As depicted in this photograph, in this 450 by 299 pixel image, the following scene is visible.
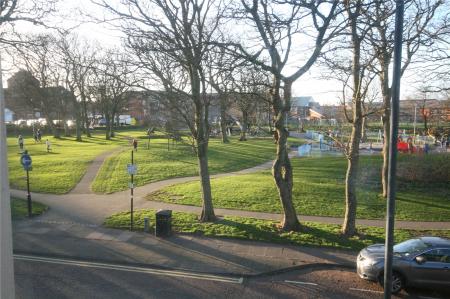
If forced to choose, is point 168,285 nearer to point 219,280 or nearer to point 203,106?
point 219,280

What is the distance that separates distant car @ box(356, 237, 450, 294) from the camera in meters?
9.30

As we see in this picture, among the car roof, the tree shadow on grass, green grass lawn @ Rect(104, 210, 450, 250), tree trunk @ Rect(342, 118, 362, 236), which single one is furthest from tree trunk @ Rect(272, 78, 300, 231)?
the tree shadow on grass

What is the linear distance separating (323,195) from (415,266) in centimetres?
991

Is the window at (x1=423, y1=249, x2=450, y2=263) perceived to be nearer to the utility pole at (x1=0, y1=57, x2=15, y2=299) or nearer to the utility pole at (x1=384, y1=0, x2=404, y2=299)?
the utility pole at (x1=384, y1=0, x2=404, y2=299)

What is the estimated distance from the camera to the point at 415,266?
9.42 m

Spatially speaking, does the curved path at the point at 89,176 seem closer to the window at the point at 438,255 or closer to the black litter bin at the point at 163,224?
the black litter bin at the point at 163,224

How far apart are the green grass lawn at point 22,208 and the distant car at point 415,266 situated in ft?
43.6

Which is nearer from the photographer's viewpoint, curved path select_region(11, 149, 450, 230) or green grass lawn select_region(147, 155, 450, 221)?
curved path select_region(11, 149, 450, 230)

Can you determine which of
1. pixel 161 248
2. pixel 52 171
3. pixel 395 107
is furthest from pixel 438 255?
pixel 52 171

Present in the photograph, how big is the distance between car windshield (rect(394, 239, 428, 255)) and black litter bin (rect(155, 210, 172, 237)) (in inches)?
289

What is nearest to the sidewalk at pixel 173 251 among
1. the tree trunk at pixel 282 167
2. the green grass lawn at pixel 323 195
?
the tree trunk at pixel 282 167

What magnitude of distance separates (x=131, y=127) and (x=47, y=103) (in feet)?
92.8

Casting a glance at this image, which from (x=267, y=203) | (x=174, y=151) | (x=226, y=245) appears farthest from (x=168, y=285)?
(x=174, y=151)

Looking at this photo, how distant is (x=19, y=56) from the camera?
17297 mm
